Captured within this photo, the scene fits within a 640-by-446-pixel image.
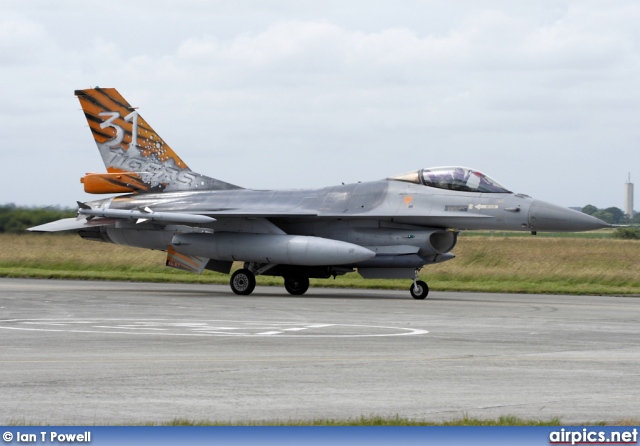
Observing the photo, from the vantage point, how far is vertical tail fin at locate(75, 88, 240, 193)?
25719mm

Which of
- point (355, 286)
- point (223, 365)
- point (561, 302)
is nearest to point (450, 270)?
point (355, 286)

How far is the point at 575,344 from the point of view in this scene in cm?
1295

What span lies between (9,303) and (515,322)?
962cm

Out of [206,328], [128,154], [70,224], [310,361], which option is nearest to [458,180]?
[128,154]

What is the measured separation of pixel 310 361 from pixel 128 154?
1602cm

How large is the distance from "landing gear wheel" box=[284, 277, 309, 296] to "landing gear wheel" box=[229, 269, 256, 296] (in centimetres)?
96

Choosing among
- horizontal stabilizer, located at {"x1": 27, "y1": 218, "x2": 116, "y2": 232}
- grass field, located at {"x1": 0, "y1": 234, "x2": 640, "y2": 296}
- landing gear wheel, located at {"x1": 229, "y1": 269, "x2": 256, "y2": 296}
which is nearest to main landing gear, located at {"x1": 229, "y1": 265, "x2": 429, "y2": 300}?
landing gear wheel, located at {"x1": 229, "y1": 269, "x2": 256, "y2": 296}

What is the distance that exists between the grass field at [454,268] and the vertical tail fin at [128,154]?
430 cm

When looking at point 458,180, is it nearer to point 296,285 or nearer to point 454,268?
point 296,285

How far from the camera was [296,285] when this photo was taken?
79.3 feet

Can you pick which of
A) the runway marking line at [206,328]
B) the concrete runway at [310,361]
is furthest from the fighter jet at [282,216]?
the runway marking line at [206,328]

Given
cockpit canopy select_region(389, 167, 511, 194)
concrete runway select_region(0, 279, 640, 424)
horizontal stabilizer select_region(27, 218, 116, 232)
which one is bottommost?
concrete runway select_region(0, 279, 640, 424)

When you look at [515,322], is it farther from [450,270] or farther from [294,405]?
[450,270]

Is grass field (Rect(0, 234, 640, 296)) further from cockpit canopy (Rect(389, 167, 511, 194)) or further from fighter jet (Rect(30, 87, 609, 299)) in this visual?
cockpit canopy (Rect(389, 167, 511, 194))
